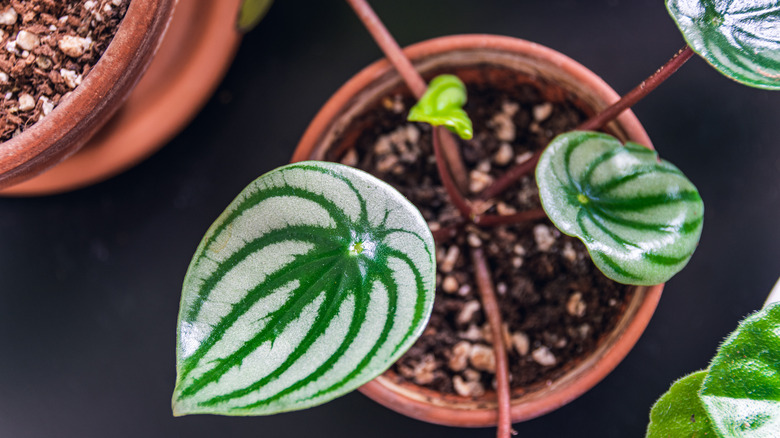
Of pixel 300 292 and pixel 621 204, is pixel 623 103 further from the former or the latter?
pixel 300 292

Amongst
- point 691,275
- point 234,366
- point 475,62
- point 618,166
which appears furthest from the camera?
point 691,275

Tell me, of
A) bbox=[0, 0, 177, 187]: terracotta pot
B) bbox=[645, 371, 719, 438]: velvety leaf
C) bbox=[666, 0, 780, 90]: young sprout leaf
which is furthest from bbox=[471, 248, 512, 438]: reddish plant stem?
bbox=[0, 0, 177, 187]: terracotta pot

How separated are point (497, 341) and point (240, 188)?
49 cm

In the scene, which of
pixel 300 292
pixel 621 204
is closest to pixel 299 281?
pixel 300 292

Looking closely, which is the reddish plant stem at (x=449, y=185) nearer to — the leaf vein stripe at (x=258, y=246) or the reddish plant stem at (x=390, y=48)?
the reddish plant stem at (x=390, y=48)

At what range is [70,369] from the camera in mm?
938

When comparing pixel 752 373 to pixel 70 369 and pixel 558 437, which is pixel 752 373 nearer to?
pixel 558 437

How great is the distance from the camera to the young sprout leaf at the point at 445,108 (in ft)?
1.81

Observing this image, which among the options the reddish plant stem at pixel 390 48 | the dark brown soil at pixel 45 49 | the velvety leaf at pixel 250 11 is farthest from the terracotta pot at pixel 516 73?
the dark brown soil at pixel 45 49

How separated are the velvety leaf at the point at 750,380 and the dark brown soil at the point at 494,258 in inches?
11.0

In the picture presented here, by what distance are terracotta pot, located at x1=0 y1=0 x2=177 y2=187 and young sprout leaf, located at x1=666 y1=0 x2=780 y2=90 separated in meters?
0.51

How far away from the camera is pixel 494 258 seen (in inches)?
32.2

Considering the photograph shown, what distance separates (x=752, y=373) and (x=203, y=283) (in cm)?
50

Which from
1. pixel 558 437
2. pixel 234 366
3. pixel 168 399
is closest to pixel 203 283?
pixel 234 366
